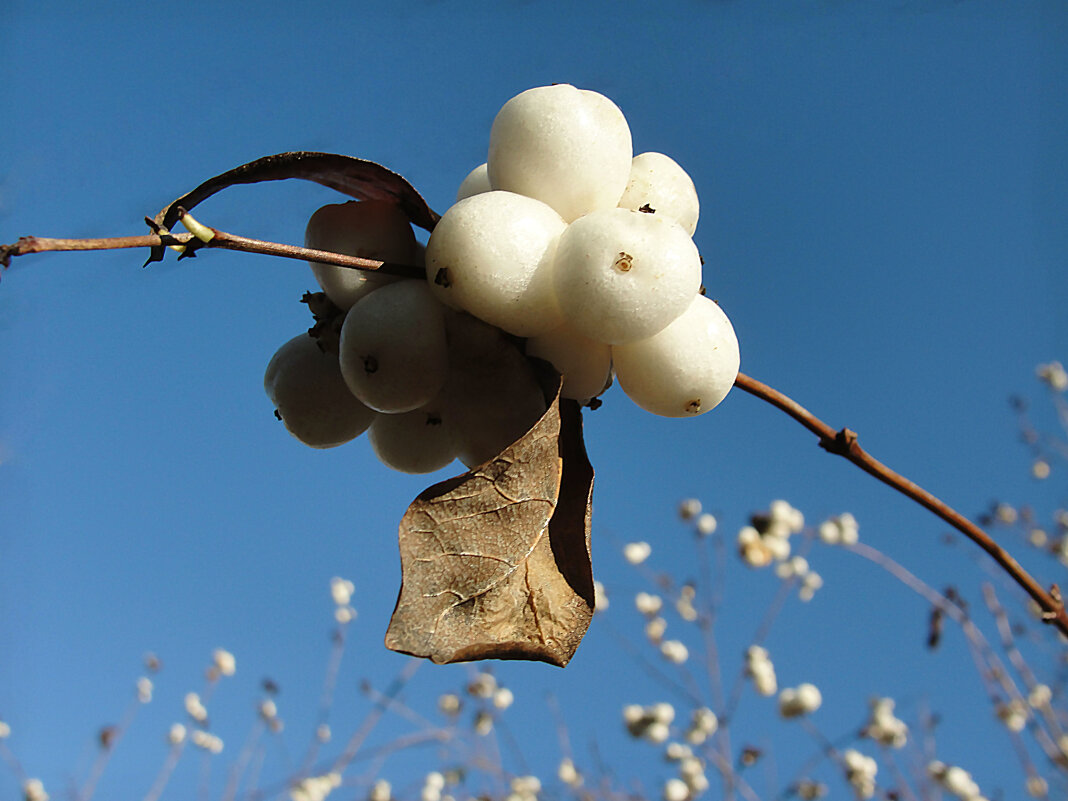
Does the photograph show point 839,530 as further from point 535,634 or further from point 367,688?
point 535,634

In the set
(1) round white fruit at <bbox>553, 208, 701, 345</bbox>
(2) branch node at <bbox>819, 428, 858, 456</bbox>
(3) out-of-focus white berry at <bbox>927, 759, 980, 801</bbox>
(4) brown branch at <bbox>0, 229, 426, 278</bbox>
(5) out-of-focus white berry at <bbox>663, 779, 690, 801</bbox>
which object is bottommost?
(5) out-of-focus white berry at <bbox>663, 779, 690, 801</bbox>

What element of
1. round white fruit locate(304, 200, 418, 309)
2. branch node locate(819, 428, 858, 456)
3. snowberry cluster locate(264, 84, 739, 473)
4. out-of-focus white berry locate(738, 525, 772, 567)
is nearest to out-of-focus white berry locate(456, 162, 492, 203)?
snowberry cluster locate(264, 84, 739, 473)

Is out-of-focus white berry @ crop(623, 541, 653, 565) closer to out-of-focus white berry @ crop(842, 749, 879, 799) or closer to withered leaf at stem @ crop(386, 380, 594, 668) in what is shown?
out-of-focus white berry @ crop(842, 749, 879, 799)

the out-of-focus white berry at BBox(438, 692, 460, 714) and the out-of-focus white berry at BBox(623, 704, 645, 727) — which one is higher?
the out-of-focus white berry at BBox(623, 704, 645, 727)

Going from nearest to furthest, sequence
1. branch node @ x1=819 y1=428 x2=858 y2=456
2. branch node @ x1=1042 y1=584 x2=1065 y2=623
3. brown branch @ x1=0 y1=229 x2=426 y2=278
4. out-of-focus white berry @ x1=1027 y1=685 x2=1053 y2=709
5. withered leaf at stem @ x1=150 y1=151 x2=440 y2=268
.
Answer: brown branch @ x1=0 y1=229 x2=426 y2=278, withered leaf at stem @ x1=150 y1=151 x2=440 y2=268, branch node @ x1=819 y1=428 x2=858 y2=456, branch node @ x1=1042 y1=584 x2=1065 y2=623, out-of-focus white berry @ x1=1027 y1=685 x2=1053 y2=709

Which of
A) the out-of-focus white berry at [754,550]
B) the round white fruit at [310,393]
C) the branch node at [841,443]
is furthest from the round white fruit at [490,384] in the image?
the out-of-focus white berry at [754,550]

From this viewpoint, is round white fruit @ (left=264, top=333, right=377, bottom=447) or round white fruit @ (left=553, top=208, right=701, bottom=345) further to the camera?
round white fruit @ (left=264, top=333, right=377, bottom=447)

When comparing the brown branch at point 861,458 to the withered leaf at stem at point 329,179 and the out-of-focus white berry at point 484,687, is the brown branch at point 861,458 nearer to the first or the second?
the withered leaf at stem at point 329,179

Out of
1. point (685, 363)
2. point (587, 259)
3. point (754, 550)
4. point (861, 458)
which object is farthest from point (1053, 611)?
point (754, 550)
